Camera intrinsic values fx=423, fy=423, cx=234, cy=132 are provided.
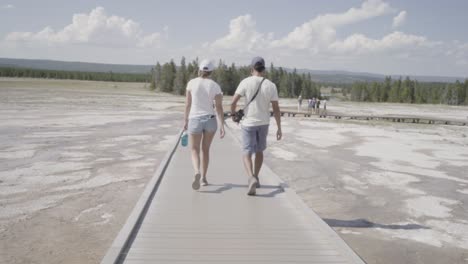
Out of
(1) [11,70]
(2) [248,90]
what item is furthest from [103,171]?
(1) [11,70]

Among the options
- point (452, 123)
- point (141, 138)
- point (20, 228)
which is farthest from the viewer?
point (452, 123)

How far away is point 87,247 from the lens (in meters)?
6.24

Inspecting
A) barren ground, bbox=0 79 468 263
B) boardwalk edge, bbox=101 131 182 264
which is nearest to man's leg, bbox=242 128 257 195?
boardwalk edge, bbox=101 131 182 264

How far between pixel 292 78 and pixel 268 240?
8854 cm

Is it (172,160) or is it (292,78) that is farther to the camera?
(292,78)

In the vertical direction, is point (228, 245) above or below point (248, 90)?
below

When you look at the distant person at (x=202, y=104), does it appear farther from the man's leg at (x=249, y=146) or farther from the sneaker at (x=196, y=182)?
the man's leg at (x=249, y=146)

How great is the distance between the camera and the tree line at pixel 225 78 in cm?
7644

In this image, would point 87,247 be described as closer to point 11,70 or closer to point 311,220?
point 311,220

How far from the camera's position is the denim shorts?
615 cm

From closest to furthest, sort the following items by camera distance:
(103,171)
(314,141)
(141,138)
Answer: (103,171)
(141,138)
(314,141)

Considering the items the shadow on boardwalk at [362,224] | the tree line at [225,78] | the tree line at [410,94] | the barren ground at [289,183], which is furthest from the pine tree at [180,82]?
the shadow on boardwalk at [362,224]

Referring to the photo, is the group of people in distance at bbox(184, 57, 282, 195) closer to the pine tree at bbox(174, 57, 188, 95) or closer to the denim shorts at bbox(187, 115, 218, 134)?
the denim shorts at bbox(187, 115, 218, 134)

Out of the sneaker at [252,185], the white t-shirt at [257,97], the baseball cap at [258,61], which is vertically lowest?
the sneaker at [252,185]
